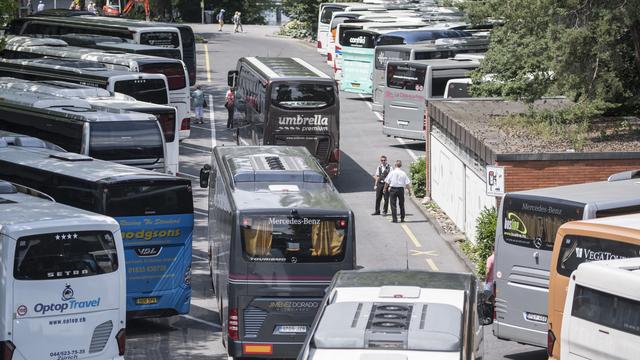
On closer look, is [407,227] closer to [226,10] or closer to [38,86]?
[38,86]

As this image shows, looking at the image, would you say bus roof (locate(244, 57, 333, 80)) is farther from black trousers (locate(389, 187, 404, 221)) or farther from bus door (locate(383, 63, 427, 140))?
black trousers (locate(389, 187, 404, 221))

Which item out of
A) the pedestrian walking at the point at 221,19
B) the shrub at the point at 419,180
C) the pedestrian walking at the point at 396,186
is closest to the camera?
the pedestrian walking at the point at 396,186

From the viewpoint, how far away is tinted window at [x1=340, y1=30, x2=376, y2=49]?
168ft

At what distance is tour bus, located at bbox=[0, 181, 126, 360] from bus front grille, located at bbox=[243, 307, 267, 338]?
7.02 ft

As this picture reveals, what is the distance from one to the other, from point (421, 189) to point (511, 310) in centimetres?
1630

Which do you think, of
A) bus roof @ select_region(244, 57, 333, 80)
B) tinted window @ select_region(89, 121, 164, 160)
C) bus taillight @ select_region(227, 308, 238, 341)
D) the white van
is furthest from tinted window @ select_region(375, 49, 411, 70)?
the white van

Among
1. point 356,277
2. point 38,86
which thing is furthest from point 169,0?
point 356,277

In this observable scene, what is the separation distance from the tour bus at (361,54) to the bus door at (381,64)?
9.32 ft

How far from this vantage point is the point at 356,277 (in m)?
14.6

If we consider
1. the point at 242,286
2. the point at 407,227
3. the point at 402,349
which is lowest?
the point at 407,227

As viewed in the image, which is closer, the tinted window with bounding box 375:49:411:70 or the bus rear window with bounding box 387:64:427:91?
the bus rear window with bounding box 387:64:427:91

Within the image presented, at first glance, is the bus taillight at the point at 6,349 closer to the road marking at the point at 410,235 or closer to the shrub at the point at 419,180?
the road marking at the point at 410,235

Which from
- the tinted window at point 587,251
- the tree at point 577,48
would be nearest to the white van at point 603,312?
the tinted window at point 587,251

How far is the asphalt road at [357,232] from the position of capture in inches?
852
